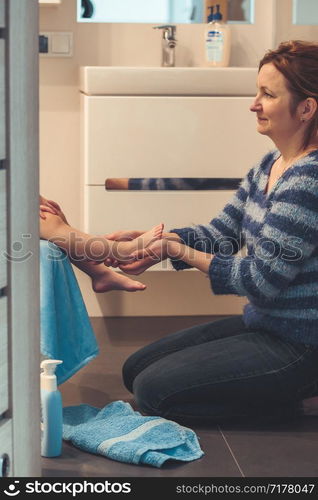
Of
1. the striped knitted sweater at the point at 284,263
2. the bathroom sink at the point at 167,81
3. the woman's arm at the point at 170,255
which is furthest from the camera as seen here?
the bathroom sink at the point at 167,81

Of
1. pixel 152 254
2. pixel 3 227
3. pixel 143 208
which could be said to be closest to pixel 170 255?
pixel 152 254

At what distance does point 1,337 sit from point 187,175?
5.58 ft

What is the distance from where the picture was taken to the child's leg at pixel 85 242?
2438 mm

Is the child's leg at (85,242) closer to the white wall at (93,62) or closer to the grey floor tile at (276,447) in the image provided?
the grey floor tile at (276,447)

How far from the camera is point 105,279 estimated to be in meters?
2.53

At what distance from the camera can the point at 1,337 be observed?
1.56 m

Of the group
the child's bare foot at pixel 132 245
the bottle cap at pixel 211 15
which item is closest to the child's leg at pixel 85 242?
the child's bare foot at pixel 132 245

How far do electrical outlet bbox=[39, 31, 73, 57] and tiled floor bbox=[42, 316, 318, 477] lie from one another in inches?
51.2

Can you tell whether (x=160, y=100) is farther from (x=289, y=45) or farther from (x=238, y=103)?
(x=289, y=45)

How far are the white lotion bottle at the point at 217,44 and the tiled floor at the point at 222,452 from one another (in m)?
1.30

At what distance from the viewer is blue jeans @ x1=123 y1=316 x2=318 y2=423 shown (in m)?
2.26

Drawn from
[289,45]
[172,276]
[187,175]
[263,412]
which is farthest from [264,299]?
[172,276]

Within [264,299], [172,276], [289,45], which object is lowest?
[172,276]

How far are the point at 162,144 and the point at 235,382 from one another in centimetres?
114
